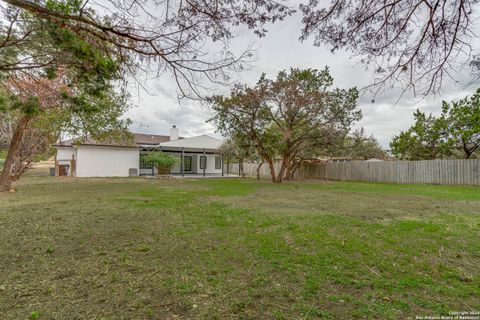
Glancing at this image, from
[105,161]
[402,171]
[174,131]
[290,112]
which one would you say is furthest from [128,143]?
[402,171]

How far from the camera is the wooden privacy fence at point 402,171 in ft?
43.5

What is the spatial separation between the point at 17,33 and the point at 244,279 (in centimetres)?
547

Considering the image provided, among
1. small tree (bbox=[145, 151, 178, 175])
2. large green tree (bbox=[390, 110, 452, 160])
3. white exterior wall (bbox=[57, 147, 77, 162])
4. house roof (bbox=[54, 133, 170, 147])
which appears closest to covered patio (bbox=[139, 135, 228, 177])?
small tree (bbox=[145, 151, 178, 175])

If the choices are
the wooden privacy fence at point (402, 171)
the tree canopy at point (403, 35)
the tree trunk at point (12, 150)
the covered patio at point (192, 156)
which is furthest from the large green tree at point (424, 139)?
the tree trunk at point (12, 150)

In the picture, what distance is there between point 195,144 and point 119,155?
6102 millimetres

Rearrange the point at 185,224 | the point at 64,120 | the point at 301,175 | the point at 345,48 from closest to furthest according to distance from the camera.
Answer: the point at 345,48, the point at 185,224, the point at 64,120, the point at 301,175

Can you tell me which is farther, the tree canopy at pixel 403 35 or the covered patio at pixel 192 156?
the covered patio at pixel 192 156

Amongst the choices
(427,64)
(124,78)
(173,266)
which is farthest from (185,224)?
(427,64)

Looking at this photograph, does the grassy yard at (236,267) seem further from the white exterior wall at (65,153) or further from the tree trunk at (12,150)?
the white exterior wall at (65,153)

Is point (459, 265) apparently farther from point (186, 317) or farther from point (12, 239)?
point (12, 239)

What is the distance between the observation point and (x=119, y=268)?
116 inches

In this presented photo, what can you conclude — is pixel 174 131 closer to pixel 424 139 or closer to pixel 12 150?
pixel 12 150

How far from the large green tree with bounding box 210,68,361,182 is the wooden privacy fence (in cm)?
410

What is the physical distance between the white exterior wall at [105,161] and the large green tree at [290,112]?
9.47 m
